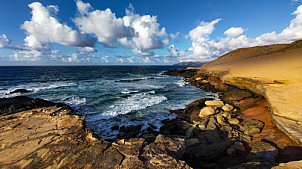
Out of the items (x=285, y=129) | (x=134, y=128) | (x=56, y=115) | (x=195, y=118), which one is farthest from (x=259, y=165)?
(x=56, y=115)

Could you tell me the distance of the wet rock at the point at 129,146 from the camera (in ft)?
12.8

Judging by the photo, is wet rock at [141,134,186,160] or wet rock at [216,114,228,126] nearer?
wet rock at [141,134,186,160]

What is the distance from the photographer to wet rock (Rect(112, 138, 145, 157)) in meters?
3.91

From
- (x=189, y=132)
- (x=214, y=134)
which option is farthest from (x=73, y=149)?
(x=214, y=134)

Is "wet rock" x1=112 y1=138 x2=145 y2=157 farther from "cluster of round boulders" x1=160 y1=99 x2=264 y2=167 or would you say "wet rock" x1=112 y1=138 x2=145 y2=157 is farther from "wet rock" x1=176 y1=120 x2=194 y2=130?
"wet rock" x1=176 y1=120 x2=194 y2=130

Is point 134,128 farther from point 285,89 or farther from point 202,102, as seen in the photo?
point 285,89

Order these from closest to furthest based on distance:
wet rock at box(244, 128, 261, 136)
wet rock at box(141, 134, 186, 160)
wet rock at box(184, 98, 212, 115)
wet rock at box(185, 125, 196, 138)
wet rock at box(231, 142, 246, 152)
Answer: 1. wet rock at box(141, 134, 186, 160)
2. wet rock at box(231, 142, 246, 152)
3. wet rock at box(244, 128, 261, 136)
4. wet rock at box(185, 125, 196, 138)
5. wet rock at box(184, 98, 212, 115)

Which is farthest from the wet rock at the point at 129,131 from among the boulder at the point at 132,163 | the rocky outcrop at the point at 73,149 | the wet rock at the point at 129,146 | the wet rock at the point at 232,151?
the wet rock at the point at 232,151

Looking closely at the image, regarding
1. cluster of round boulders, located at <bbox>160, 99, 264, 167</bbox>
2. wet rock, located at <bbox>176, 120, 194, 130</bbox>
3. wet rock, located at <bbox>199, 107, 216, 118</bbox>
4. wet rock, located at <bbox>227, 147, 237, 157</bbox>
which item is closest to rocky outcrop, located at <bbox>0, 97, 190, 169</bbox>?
cluster of round boulders, located at <bbox>160, 99, 264, 167</bbox>

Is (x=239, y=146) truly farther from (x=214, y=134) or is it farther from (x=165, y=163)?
(x=165, y=163)

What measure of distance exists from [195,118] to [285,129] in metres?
5.34

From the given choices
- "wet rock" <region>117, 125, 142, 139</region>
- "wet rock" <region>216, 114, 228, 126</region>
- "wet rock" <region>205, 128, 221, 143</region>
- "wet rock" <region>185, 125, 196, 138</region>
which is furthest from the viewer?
"wet rock" <region>117, 125, 142, 139</region>

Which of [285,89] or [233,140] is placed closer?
[233,140]

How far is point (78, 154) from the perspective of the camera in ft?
12.8
